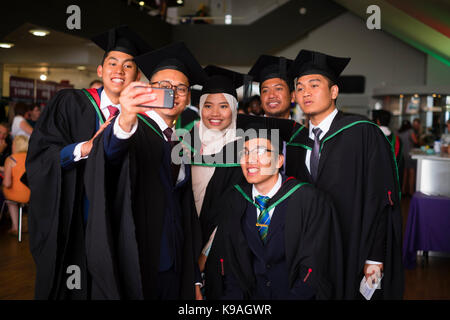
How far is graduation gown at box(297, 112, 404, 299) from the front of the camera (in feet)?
8.41

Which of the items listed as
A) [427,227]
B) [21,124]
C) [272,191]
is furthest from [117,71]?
[21,124]

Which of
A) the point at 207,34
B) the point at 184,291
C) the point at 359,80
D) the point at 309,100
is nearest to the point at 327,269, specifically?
the point at 184,291

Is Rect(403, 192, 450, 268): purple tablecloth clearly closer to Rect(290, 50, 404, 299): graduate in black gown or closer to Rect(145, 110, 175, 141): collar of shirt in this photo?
Rect(290, 50, 404, 299): graduate in black gown

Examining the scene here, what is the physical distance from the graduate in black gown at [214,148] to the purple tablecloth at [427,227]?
12.5 feet

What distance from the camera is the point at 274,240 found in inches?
95.7

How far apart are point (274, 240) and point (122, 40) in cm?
160

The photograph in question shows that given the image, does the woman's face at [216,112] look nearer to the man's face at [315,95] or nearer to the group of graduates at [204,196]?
the group of graduates at [204,196]

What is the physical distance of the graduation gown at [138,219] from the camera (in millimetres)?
1863

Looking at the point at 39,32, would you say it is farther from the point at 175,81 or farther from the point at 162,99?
the point at 162,99

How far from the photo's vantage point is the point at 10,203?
21.6 feet

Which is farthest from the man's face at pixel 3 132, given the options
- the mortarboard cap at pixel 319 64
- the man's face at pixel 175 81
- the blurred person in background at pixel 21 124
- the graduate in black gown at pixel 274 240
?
the mortarboard cap at pixel 319 64

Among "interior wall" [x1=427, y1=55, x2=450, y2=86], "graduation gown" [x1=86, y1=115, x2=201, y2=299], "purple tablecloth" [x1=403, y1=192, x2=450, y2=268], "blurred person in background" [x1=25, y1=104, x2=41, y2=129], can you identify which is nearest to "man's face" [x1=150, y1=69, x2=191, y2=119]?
"graduation gown" [x1=86, y1=115, x2=201, y2=299]

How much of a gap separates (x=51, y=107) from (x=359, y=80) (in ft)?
50.1

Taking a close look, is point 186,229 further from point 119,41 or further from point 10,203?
point 10,203
